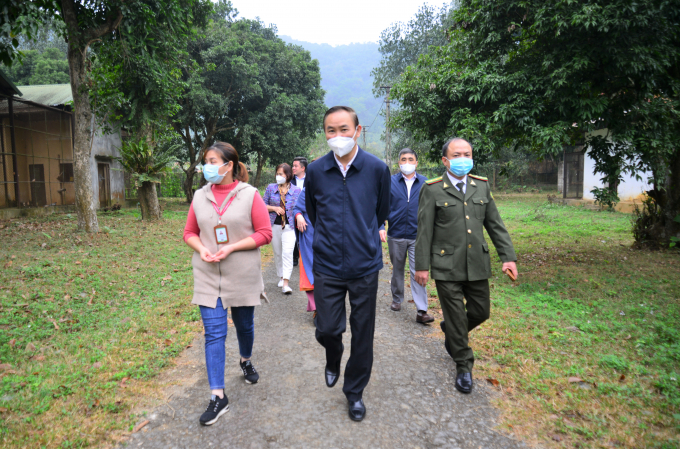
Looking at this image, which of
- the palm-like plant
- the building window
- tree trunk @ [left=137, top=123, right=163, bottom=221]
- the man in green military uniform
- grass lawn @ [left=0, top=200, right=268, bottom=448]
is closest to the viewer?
grass lawn @ [left=0, top=200, right=268, bottom=448]

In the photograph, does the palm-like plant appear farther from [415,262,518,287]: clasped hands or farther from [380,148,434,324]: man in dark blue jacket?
[415,262,518,287]: clasped hands

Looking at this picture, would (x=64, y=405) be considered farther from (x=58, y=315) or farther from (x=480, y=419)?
(x=480, y=419)

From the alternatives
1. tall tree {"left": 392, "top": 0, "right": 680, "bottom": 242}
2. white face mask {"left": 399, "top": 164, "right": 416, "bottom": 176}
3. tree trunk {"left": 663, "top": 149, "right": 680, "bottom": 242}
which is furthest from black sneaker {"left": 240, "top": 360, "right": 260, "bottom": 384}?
tree trunk {"left": 663, "top": 149, "right": 680, "bottom": 242}

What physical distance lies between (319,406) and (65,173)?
21188 millimetres

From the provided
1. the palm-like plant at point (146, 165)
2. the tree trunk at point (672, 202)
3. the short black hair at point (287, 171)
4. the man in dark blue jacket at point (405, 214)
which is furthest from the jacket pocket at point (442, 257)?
the palm-like plant at point (146, 165)

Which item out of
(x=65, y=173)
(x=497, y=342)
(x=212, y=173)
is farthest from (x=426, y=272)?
(x=65, y=173)

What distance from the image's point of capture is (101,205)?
21672mm

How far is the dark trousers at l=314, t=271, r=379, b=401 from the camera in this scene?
10.1 feet

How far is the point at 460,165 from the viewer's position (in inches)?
148

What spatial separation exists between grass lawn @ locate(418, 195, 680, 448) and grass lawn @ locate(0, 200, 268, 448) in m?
3.06

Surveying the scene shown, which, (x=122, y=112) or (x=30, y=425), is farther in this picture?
(x=122, y=112)

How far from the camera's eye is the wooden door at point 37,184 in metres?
17.9

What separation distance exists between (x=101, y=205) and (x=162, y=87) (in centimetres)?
1051

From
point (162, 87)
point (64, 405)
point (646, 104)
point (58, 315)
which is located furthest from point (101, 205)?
point (646, 104)
